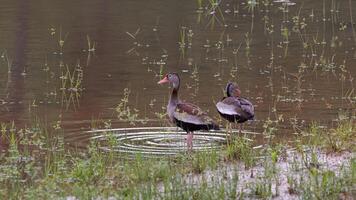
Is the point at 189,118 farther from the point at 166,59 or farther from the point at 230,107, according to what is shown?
the point at 166,59

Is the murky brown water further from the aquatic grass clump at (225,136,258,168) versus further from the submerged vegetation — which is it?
the submerged vegetation

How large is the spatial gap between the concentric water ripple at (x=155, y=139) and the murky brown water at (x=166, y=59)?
324 mm

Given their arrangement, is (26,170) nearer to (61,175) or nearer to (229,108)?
(61,175)

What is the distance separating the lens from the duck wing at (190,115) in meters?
9.41

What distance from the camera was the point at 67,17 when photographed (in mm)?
20031

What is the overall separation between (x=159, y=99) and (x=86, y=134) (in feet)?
7.11

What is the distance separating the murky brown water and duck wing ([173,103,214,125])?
1111 millimetres

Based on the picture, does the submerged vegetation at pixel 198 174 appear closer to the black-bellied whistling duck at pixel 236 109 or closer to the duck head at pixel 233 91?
the black-bellied whistling duck at pixel 236 109

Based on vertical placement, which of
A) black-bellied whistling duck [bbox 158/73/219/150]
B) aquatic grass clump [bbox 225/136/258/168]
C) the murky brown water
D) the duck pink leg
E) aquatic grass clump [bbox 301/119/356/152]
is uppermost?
aquatic grass clump [bbox 225/136/258/168]

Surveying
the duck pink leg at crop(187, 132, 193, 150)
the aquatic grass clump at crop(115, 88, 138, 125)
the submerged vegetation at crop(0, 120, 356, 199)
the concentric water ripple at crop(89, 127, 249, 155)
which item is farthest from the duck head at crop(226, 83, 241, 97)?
the submerged vegetation at crop(0, 120, 356, 199)

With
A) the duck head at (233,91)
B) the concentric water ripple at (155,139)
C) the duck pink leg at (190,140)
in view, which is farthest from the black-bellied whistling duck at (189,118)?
the duck head at (233,91)

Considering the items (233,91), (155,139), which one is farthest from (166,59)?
(155,139)

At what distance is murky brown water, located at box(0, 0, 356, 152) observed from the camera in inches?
458

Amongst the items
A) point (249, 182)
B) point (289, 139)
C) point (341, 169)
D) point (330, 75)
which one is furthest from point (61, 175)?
point (330, 75)
